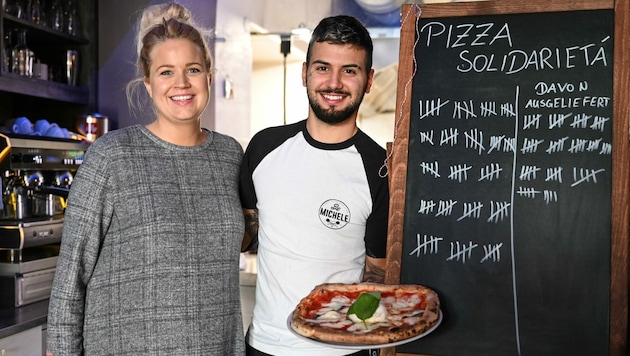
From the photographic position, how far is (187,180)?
166 centimetres

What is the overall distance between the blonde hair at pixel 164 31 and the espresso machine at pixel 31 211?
1355mm

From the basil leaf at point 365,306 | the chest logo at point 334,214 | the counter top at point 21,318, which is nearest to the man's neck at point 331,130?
the chest logo at point 334,214

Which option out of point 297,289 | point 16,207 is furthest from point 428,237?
point 16,207

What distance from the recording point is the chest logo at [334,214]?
5.50 ft

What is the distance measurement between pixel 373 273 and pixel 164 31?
0.85 meters

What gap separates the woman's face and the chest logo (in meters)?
0.42

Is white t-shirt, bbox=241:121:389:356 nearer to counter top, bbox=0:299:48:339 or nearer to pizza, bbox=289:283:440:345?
pizza, bbox=289:283:440:345

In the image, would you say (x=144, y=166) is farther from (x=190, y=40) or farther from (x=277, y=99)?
(x=277, y=99)

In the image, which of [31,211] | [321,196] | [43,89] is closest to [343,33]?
[321,196]

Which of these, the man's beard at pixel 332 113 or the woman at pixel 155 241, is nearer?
the woman at pixel 155 241

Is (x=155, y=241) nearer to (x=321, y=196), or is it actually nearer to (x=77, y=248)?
(x=77, y=248)

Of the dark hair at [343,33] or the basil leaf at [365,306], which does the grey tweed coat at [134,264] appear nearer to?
the basil leaf at [365,306]

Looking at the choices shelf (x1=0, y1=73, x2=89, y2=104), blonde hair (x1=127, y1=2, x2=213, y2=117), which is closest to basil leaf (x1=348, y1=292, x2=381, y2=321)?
blonde hair (x1=127, y1=2, x2=213, y2=117)

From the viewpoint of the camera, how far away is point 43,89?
12.3ft
